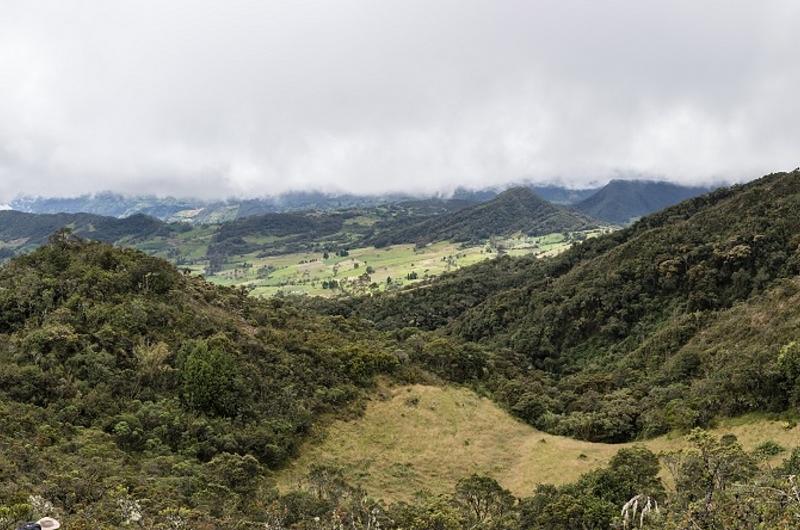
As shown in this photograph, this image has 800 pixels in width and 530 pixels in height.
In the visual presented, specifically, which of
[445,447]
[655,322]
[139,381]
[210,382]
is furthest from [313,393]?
[655,322]

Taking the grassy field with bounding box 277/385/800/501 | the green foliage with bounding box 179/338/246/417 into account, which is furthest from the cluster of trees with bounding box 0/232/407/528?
the grassy field with bounding box 277/385/800/501

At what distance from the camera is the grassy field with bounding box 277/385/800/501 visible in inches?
1435

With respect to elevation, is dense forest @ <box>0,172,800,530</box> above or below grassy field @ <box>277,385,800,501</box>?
above

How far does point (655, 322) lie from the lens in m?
86.4

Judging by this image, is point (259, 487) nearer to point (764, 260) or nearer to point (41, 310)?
point (41, 310)

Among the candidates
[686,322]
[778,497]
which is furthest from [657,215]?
[778,497]

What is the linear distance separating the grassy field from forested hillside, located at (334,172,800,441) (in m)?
3.78

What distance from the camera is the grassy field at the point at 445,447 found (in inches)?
1435

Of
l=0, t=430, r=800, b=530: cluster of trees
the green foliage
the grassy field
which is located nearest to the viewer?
l=0, t=430, r=800, b=530: cluster of trees

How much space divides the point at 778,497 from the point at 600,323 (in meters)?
83.2

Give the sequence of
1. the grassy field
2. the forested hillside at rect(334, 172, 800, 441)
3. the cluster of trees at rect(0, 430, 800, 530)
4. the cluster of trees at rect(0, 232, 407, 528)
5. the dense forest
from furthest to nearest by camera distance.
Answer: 1. the forested hillside at rect(334, 172, 800, 441)
2. the grassy field
3. the cluster of trees at rect(0, 232, 407, 528)
4. the dense forest
5. the cluster of trees at rect(0, 430, 800, 530)

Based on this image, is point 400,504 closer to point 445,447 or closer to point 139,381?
point 445,447

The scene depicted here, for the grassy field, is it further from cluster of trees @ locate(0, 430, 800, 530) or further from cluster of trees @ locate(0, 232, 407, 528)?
cluster of trees @ locate(0, 232, 407, 528)

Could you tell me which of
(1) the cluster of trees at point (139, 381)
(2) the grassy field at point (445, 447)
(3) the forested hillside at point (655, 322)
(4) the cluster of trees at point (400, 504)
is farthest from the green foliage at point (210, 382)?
(3) the forested hillside at point (655, 322)
